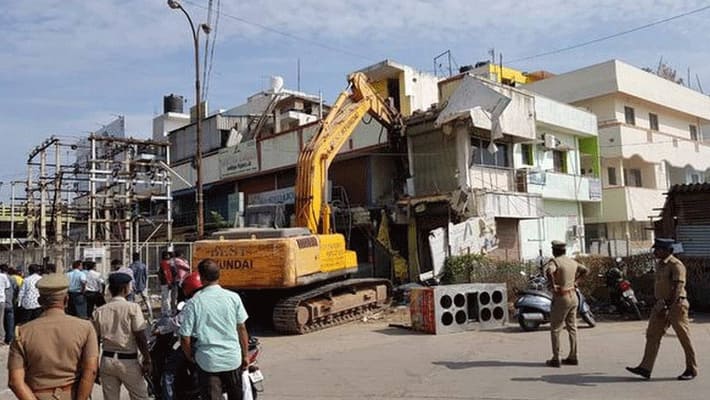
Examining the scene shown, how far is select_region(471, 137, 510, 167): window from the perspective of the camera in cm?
2280

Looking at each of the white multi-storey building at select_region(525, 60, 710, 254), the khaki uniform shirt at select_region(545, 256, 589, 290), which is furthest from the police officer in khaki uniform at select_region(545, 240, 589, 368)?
the white multi-storey building at select_region(525, 60, 710, 254)

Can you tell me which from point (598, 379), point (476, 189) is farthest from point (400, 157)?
point (598, 379)

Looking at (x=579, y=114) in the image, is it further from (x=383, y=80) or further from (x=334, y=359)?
(x=334, y=359)

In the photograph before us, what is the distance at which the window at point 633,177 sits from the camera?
32.8 metres

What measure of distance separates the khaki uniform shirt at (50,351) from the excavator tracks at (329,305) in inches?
362

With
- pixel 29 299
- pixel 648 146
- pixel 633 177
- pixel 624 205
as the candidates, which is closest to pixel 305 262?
pixel 29 299

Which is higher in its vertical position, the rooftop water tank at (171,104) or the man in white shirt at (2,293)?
the rooftop water tank at (171,104)

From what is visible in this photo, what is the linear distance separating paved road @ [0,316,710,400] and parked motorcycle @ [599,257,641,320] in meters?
0.57

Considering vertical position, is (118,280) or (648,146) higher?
(648,146)

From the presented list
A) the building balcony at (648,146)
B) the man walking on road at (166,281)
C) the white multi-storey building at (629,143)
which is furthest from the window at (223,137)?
the man walking on road at (166,281)

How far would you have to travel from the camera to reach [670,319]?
25.3 feet

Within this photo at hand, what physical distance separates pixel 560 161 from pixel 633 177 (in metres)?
7.64

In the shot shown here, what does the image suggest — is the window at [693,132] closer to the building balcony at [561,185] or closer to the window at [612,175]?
the window at [612,175]

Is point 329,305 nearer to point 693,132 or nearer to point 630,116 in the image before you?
point 630,116
